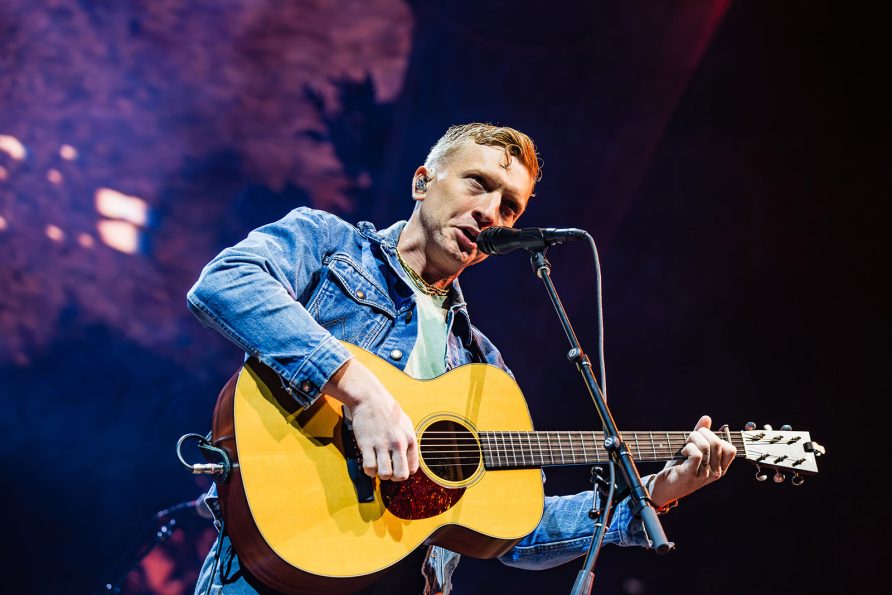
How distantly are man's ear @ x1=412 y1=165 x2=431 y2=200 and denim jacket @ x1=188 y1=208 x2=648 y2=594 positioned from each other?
16cm

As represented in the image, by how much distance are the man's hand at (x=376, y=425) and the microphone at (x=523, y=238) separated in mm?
751

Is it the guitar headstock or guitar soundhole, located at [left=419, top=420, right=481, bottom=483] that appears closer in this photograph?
guitar soundhole, located at [left=419, top=420, right=481, bottom=483]

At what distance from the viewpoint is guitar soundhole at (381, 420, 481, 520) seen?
6.54 ft

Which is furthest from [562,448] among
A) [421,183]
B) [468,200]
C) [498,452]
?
[421,183]

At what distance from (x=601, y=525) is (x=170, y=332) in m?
3.11

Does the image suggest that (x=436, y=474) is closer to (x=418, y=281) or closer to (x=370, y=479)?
(x=370, y=479)

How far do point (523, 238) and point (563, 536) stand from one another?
1.29 meters

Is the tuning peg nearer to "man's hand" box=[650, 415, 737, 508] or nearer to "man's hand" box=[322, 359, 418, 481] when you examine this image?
"man's hand" box=[650, 415, 737, 508]

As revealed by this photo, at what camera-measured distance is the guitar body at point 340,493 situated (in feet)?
5.74

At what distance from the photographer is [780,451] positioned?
292 centimetres

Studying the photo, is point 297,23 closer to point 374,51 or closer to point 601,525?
point 374,51

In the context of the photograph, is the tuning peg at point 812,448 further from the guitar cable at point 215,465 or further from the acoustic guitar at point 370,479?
the guitar cable at point 215,465

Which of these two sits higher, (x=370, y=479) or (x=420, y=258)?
(x=420, y=258)

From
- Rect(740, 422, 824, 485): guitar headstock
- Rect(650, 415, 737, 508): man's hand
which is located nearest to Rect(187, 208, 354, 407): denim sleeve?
Rect(650, 415, 737, 508): man's hand
